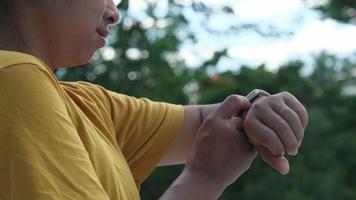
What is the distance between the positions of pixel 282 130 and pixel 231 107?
74mm

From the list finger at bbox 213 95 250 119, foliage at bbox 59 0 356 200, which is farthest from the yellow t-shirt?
foliage at bbox 59 0 356 200

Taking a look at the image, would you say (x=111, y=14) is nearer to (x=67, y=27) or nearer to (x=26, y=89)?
(x=67, y=27)

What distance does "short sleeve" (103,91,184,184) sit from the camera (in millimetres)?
859

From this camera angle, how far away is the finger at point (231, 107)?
77 cm

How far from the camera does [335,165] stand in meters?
5.63

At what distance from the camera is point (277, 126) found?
723 millimetres

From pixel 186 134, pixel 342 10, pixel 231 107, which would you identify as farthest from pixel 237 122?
pixel 342 10

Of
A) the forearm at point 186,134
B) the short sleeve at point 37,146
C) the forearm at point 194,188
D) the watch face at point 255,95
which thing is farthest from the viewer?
the forearm at point 186,134

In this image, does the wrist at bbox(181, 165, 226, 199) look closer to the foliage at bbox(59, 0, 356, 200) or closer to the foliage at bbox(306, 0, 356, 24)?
the foliage at bbox(59, 0, 356, 200)

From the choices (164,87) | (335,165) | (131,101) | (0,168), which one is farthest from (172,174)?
(0,168)

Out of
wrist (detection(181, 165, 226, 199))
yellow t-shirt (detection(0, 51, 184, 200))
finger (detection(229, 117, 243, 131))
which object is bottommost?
wrist (detection(181, 165, 226, 199))

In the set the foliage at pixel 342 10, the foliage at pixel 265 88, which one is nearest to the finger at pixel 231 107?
the foliage at pixel 265 88

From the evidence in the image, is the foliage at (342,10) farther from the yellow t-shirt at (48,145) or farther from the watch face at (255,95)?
the yellow t-shirt at (48,145)

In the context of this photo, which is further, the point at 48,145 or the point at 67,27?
the point at 67,27
